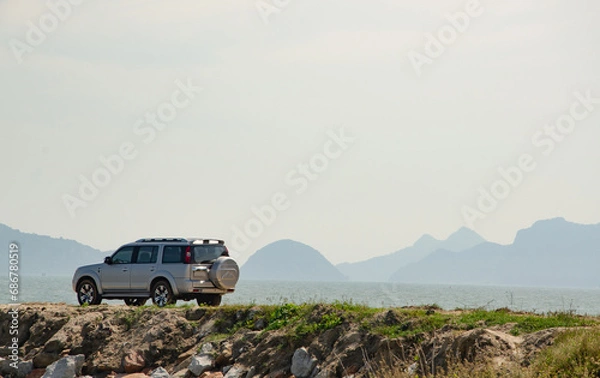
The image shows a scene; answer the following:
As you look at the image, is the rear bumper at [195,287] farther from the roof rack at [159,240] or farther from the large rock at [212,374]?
the large rock at [212,374]

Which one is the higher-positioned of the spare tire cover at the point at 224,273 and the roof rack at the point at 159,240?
the roof rack at the point at 159,240

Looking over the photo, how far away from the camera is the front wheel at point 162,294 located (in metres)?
24.6

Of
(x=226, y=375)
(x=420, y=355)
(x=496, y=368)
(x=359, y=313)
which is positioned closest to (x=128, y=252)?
(x=226, y=375)

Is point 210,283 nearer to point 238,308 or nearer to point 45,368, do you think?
point 238,308

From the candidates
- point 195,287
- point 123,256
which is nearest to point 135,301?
point 123,256

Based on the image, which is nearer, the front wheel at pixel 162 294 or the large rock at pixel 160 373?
the large rock at pixel 160 373

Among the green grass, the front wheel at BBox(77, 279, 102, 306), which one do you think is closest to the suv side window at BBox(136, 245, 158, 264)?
the front wheel at BBox(77, 279, 102, 306)

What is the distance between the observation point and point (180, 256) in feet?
80.6

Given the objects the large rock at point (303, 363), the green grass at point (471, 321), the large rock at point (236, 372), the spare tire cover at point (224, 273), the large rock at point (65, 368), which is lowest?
the large rock at point (65, 368)

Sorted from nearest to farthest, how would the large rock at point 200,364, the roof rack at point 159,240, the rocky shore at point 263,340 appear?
the rocky shore at point 263,340, the large rock at point 200,364, the roof rack at point 159,240

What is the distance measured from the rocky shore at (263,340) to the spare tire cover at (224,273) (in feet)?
5.91

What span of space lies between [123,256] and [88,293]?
1.68m
